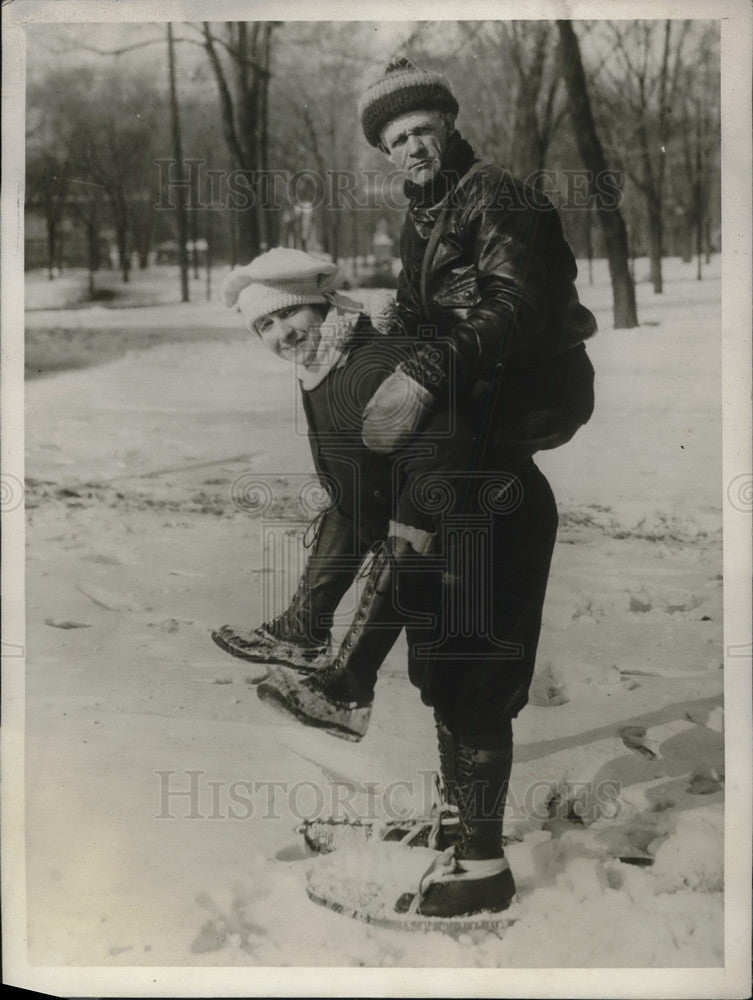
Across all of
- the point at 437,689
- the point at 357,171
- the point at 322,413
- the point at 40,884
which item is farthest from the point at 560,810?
the point at 357,171

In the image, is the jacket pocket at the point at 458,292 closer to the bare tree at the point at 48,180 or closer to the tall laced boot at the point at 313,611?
the tall laced boot at the point at 313,611

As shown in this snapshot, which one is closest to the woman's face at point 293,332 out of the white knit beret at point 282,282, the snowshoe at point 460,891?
the white knit beret at point 282,282

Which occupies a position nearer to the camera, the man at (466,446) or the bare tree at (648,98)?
the man at (466,446)

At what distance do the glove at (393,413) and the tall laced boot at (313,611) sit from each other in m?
0.22

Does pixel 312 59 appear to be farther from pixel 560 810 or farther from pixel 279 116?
pixel 560 810

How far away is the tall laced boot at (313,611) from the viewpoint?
240cm

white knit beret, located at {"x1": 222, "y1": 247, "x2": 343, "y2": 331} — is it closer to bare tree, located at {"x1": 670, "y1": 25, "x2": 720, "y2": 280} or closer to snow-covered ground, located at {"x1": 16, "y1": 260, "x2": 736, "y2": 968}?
snow-covered ground, located at {"x1": 16, "y1": 260, "x2": 736, "y2": 968}

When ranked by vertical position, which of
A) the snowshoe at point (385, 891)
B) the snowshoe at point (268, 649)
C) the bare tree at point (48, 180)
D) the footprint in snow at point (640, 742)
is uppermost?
the bare tree at point (48, 180)

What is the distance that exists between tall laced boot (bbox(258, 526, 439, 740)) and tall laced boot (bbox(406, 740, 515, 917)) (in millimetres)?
263

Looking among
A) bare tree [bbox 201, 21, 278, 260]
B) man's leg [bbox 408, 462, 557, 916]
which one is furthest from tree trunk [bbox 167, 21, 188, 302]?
man's leg [bbox 408, 462, 557, 916]

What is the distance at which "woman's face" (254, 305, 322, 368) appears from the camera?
238cm

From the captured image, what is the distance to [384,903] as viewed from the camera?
2.36m

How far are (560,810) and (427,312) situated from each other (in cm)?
121

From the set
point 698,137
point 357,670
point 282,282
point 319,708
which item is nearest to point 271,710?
point 319,708
